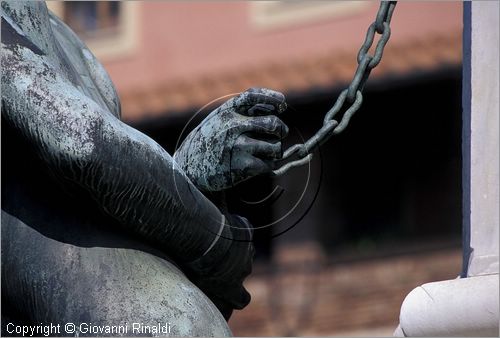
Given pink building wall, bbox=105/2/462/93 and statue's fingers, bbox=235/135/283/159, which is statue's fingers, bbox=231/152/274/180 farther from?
pink building wall, bbox=105/2/462/93

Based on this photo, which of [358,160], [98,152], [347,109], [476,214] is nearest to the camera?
[98,152]

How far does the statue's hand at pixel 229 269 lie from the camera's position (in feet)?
11.7

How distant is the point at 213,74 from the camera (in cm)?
2061

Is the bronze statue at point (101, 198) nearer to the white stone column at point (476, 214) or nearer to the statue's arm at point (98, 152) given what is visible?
the statue's arm at point (98, 152)

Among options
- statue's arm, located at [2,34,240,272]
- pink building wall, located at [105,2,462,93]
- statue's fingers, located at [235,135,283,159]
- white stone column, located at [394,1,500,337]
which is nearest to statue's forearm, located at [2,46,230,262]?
statue's arm, located at [2,34,240,272]

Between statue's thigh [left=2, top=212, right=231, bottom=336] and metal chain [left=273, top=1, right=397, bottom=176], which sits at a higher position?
metal chain [left=273, top=1, right=397, bottom=176]

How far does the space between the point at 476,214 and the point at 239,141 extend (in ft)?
1.17

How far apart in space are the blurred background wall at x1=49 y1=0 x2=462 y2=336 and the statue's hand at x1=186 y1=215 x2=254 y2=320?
511 inches

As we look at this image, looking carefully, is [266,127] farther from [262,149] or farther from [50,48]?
[50,48]

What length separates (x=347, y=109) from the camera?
3.57 meters

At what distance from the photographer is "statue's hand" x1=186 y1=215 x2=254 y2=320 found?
3.58m

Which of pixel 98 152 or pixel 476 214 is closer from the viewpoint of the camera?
pixel 98 152

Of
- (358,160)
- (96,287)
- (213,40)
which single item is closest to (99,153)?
(96,287)

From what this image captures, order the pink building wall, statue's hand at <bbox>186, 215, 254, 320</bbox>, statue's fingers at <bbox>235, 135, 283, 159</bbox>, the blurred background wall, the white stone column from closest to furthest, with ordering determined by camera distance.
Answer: the white stone column
statue's fingers at <bbox>235, 135, 283, 159</bbox>
statue's hand at <bbox>186, 215, 254, 320</bbox>
the blurred background wall
the pink building wall
